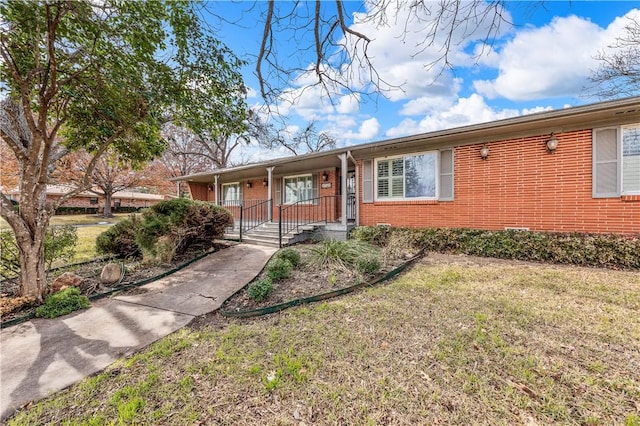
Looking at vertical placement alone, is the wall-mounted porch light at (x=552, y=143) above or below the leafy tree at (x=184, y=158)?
below

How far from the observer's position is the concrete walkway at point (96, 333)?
99.7 inches

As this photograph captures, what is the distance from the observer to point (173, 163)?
82.7ft

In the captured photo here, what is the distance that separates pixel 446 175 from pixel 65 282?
9.05 m

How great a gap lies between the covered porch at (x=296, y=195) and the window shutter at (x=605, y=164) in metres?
5.96

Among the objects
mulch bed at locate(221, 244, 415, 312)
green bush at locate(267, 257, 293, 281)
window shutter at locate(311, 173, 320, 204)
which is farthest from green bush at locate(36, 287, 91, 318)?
window shutter at locate(311, 173, 320, 204)

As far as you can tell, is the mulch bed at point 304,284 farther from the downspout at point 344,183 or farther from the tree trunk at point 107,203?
the tree trunk at point 107,203

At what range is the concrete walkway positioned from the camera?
2531 mm

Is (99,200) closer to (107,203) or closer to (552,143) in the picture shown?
(107,203)

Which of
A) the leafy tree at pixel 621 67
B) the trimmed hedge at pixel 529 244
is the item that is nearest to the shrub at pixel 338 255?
the trimmed hedge at pixel 529 244

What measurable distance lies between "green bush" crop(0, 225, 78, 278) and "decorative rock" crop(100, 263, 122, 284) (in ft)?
2.43

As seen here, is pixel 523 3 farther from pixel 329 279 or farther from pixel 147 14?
pixel 147 14

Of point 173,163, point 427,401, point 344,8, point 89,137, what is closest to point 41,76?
point 89,137

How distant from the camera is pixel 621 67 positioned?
11.2 metres

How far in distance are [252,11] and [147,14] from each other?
190cm
